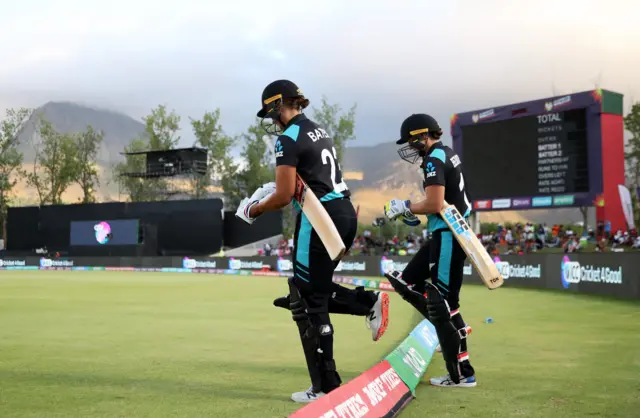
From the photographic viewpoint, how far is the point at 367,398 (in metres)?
4.00

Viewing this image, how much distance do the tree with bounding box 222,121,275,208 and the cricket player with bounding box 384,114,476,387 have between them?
220ft

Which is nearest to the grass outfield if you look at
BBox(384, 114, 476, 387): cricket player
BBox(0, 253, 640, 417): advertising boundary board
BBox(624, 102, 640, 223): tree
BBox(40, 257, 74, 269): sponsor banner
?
BBox(0, 253, 640, 417): advertising boundary board

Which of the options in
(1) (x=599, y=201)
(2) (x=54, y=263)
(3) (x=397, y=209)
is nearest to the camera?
(3) (x=397, y=209)

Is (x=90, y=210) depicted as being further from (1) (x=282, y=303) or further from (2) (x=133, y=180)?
(1) (x=282, y=303)

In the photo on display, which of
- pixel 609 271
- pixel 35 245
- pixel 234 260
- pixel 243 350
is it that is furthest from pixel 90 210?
pixel 243 350

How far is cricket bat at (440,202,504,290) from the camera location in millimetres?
5488

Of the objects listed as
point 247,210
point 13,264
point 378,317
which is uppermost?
point 247,210

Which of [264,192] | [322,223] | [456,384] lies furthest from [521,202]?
[322,223]

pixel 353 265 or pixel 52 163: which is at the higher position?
pixel 52 163

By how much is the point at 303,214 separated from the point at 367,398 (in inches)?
54.3

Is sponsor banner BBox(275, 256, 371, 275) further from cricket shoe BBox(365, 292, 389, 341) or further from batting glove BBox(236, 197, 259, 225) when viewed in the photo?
batting glove BBox(236, 197, 259, 225)

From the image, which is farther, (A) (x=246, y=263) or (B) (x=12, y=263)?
(B) (x=12, y=263)

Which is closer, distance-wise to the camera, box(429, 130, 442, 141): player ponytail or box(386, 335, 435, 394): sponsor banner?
box(386, 335, 435, 394): sponsor banner

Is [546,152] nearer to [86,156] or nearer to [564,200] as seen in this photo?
[564,200]
